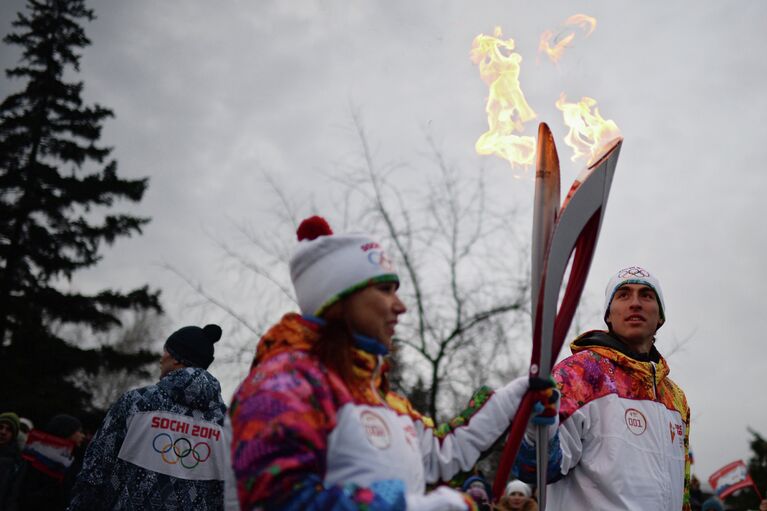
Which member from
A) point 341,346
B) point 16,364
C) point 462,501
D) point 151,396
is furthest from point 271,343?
point 16,364

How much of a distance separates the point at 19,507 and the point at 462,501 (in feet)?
16.0

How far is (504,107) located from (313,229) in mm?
1531

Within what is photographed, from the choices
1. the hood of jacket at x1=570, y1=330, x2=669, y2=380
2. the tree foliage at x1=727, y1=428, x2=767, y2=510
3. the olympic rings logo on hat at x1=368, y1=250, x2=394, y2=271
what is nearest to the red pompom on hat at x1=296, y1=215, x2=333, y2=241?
the olympic rings logo on hat at x1=368, y1=250, x2=394, y2=271

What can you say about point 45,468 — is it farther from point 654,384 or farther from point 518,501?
point 654,384

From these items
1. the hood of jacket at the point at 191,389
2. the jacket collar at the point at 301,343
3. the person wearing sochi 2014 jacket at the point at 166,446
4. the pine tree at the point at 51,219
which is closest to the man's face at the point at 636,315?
the jacket collar at the point at 301,343

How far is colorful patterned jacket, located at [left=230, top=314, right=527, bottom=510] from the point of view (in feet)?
5.31

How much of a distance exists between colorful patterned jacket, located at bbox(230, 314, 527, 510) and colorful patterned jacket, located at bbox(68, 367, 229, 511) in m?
1.77

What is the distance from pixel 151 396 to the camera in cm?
372

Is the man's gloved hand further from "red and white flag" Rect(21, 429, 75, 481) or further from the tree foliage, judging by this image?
the tree foliage

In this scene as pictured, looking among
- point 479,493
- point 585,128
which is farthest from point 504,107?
point 479,493

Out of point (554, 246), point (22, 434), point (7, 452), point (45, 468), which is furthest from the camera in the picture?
point (22, 434)

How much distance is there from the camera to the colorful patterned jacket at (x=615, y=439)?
10.5 ft

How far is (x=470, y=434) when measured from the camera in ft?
7.97

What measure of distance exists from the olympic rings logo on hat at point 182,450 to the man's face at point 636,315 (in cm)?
236
